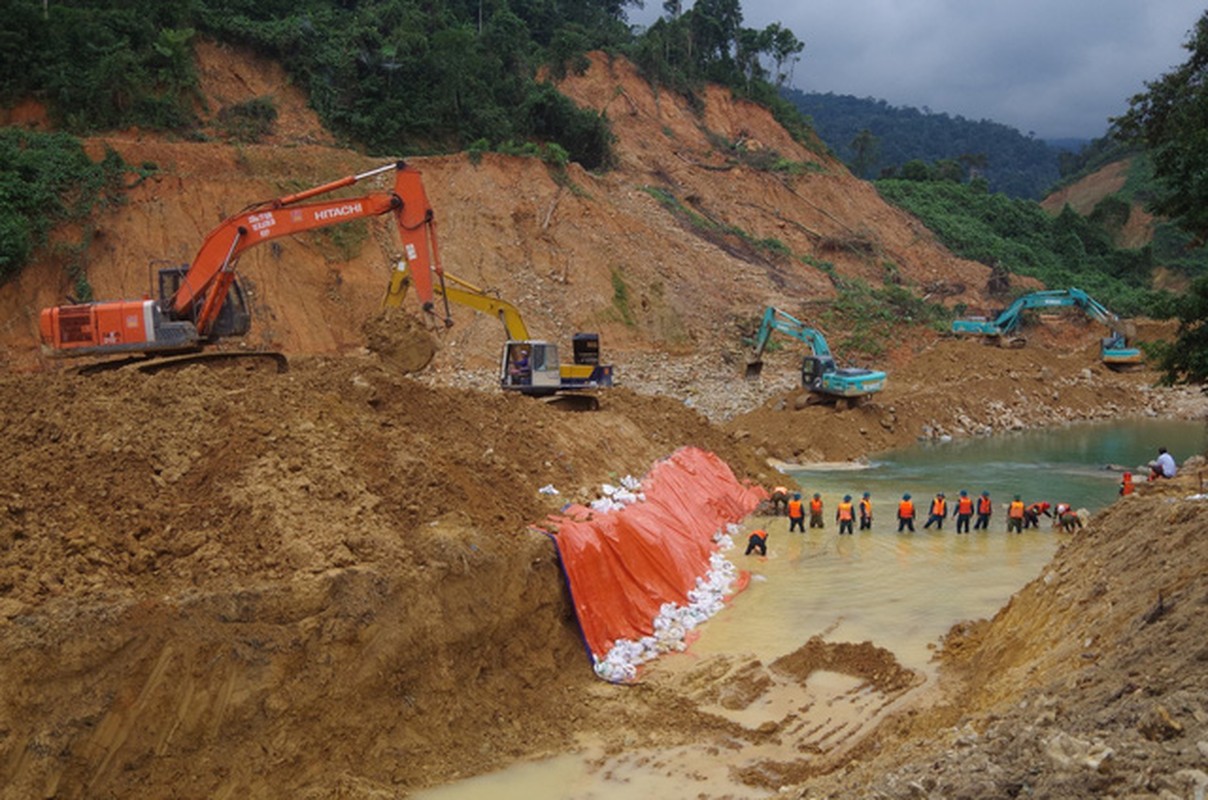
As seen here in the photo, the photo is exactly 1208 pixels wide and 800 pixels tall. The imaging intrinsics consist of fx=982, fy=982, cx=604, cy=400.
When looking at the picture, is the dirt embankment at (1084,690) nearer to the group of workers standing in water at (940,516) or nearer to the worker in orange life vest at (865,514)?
the group of workers standing in water at (940,516)

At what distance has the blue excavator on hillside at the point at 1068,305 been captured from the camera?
35906 mm

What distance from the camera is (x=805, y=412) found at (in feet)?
89.3

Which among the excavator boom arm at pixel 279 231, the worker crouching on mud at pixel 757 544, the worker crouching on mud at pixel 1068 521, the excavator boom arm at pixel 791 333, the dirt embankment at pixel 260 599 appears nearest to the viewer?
the dirt embankment at pixel 260 599

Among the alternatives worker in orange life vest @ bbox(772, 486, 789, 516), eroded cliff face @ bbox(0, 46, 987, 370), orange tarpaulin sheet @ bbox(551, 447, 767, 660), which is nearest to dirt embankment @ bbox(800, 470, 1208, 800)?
orange tarpaulin sheet @ bbox(551, 447, 767, 660)

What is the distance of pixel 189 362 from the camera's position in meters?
15.3

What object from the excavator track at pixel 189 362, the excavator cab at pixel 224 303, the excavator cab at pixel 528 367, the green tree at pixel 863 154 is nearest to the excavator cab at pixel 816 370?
the excavator cab at pixel 528 367

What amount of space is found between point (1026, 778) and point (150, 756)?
22.1 feet

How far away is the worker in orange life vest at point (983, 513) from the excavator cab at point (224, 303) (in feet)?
43.8

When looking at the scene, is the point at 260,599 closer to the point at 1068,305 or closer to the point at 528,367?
the point at 528,367

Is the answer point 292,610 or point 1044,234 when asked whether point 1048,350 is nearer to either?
point 1044,234

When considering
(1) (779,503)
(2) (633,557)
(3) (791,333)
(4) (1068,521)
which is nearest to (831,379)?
(3) (791,333)

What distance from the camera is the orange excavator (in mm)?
A: 14812

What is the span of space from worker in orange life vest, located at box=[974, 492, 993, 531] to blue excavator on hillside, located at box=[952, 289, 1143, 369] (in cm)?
2008

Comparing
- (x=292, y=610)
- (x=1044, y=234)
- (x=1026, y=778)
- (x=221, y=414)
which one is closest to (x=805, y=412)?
(x=221, y=414)
